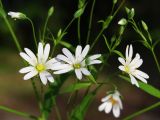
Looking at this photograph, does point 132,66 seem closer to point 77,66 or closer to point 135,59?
point 135,59

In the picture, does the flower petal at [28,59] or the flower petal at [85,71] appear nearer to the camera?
the flower petal at [85,71]

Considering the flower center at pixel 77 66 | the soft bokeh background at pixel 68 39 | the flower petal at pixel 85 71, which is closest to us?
the flower petal at pixel 85 71

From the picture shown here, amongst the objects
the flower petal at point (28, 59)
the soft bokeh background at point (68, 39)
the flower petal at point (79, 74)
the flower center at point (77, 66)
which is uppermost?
the flower petal at point (28, 59)

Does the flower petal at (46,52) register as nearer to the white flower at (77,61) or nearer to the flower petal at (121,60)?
the white flower at (77,61)

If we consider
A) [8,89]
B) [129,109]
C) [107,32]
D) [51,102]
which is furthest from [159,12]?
[51,102]

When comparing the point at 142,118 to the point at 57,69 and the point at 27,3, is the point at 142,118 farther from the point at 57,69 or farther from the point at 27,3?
the point at 57,69

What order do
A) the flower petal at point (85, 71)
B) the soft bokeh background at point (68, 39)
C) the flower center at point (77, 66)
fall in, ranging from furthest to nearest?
the soft bokeh background at point (68, 39)
the flower center at point (77, 66)
the flower petal at point (85, 71)

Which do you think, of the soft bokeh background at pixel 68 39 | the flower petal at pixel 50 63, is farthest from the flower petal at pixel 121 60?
the soft bokeh background at pixel 68 39
